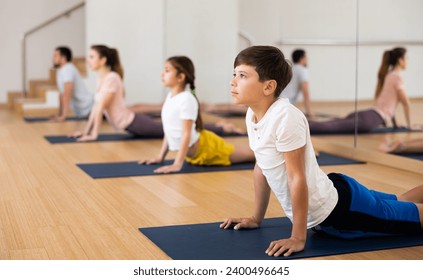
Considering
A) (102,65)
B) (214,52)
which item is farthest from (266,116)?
(214,52)

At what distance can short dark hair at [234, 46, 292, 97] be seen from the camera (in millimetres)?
2703

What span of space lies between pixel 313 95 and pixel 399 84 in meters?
1.12

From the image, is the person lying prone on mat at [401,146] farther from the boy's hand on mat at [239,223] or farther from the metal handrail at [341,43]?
the boy's hand on mat at [239,223]

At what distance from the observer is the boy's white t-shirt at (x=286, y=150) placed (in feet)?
8.60

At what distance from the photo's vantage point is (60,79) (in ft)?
25.4

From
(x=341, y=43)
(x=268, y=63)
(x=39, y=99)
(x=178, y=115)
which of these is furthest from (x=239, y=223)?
(x=39, y=99)

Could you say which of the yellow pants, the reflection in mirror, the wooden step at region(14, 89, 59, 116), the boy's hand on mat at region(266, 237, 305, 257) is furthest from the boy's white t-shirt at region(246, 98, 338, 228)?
the wooden step at region(14, 89, 59, 116)

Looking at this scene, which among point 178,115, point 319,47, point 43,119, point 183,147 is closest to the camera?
point 183,147

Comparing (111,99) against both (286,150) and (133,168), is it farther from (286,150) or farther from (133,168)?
(286,150)

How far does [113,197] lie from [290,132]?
1426mm

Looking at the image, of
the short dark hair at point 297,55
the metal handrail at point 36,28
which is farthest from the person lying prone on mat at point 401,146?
the metal handrail at point 36,28

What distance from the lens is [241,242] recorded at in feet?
9.23

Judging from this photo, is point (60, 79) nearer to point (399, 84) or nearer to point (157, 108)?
point (157, 108)
